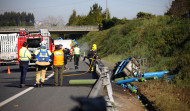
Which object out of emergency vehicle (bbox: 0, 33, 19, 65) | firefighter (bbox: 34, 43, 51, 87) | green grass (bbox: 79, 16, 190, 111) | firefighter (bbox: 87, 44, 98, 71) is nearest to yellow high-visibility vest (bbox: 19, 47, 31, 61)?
firefighter (bbox: 34, 43, 51, 87)

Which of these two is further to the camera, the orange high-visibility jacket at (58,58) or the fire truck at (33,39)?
the fire truck at (33,39)

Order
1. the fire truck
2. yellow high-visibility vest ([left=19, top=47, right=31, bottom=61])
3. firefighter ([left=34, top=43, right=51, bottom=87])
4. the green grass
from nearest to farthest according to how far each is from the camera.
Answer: the green grass, firefighter ([left=34, top=43, right=51, bottom=87]), yellow high-visibility vest ([left=19, top=47, right=31, bottom=61]), the fire truck

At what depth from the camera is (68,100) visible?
307 inches

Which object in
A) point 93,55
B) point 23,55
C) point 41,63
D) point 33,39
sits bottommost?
point 41,63

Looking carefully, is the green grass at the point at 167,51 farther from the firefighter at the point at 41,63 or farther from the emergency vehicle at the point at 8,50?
the emergency vehicle at the point at 8,50

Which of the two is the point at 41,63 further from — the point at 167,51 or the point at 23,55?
the point at 167,51

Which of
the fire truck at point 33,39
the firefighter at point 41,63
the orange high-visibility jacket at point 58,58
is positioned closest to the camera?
the firefighter at point 41,63

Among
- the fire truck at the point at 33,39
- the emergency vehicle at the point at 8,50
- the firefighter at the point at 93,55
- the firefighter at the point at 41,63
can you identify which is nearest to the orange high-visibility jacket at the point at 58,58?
the firefighter at the point at 41,63

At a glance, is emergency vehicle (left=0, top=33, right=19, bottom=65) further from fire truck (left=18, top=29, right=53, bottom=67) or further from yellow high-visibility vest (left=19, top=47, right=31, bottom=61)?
yellow high-visibility vest (left=19, top=47, right=31, bottom=61)

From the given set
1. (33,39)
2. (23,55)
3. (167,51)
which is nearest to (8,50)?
(33,39)

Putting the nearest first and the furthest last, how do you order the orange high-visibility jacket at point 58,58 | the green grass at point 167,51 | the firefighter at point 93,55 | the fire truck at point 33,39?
1. the green grass at point 167,51
2. the orange high-visibility jacket at point 58,58
3. the firefighter at point 93,55
4. the fire truck at point 33,39

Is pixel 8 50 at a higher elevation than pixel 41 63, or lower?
higher

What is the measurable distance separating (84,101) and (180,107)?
6.27m

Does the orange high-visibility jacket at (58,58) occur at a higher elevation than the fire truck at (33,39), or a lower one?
lower
